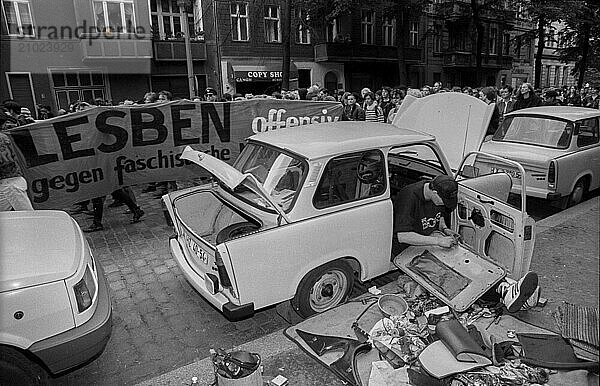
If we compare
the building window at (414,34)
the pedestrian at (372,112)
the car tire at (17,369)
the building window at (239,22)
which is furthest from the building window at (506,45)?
the car tire at (17,369)

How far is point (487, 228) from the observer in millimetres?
4375

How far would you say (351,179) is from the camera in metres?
4.23

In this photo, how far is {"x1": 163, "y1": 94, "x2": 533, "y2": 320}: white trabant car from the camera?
374cm

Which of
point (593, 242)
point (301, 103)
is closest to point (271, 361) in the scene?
point (593, 242)

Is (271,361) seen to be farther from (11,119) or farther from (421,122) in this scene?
(11,119)

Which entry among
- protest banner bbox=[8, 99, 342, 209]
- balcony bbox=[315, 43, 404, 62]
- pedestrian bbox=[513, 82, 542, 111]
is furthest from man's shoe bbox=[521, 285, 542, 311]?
balcony bbox=[315, 43, 404, 62]

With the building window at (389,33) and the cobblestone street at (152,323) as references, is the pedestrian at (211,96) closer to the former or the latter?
the cobblestone street at (152,323)

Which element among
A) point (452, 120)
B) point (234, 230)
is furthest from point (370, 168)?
point (452, 120)

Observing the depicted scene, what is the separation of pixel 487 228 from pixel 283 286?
217 cm

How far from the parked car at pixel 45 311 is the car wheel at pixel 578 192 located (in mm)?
7426

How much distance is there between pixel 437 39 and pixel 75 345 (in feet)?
122

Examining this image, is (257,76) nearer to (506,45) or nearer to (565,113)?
(565,113)

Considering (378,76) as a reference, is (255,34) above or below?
above

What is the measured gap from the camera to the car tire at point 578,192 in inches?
291
